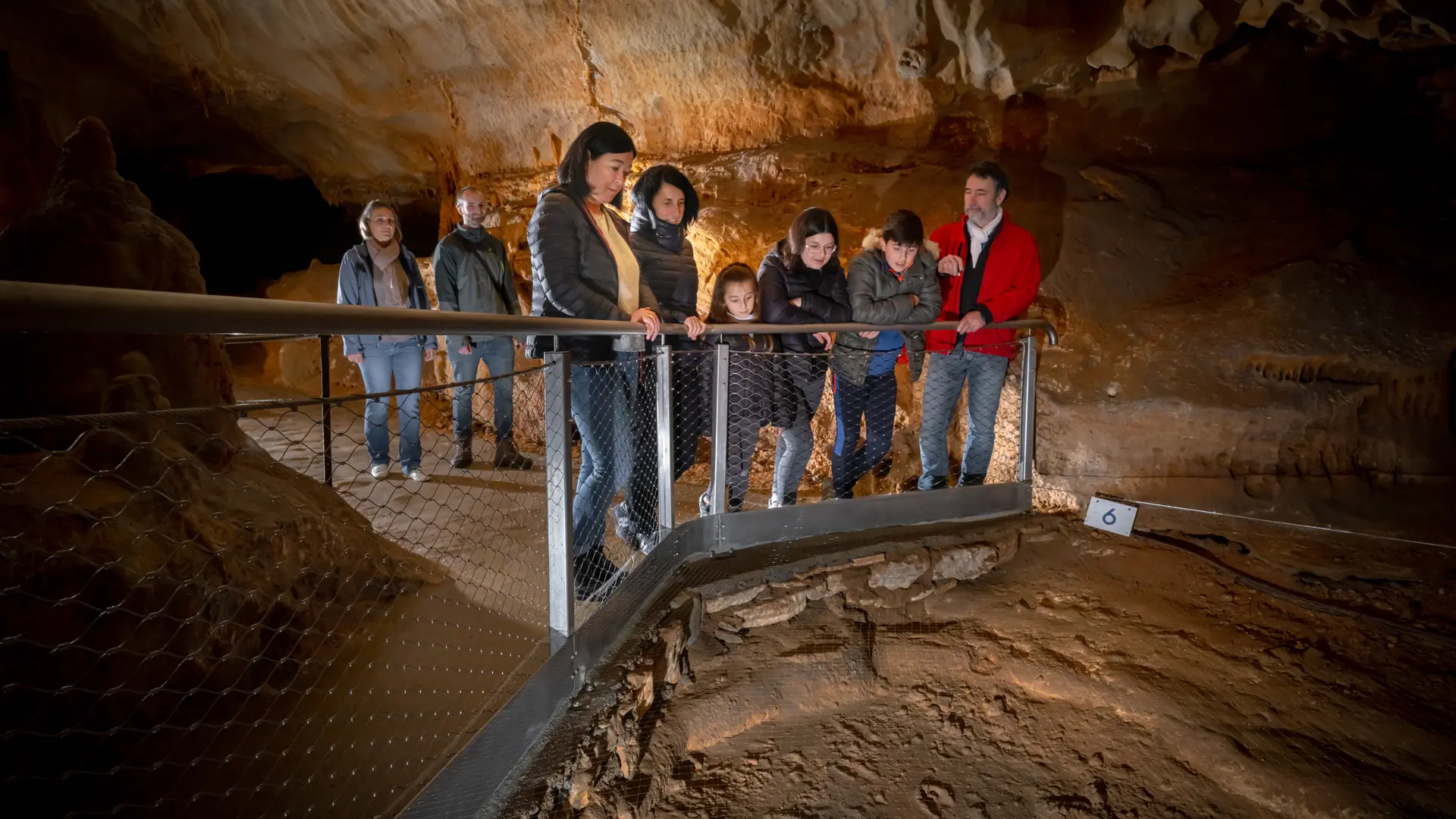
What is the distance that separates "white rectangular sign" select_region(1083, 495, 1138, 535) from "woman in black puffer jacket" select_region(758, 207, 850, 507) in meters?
1.64

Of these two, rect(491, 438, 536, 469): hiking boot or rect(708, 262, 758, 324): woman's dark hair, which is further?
rect(491, 438, 536, 469): hiking boot

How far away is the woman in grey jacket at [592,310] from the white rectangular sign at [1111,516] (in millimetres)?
2703

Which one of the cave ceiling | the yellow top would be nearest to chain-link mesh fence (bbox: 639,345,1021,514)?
the yellow top

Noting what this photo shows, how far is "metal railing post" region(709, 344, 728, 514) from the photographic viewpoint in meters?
3.15

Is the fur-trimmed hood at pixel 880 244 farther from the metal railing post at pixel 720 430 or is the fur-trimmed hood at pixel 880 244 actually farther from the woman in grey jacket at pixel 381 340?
the woman in grey jacket at pixel 381 340

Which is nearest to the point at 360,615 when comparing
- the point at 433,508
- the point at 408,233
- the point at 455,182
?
the point at 433,508

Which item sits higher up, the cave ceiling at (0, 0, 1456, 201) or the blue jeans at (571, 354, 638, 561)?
the cave ceiling at (0, 0, 1456, 201)

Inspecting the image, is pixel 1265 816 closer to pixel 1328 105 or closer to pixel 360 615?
pixel 360 615

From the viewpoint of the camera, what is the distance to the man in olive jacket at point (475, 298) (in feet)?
16.0

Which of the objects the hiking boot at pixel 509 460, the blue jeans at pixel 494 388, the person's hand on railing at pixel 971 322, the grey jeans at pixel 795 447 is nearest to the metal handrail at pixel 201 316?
the grey jeans at pixel 795 447

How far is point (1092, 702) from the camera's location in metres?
2.65

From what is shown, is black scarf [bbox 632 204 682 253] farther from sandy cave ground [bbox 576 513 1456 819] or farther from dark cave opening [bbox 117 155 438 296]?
dark cave opening [bbox 117 155 438 296]

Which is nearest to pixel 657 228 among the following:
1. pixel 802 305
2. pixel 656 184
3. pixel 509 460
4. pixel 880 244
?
pixel 656 184

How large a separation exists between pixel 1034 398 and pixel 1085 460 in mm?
492
